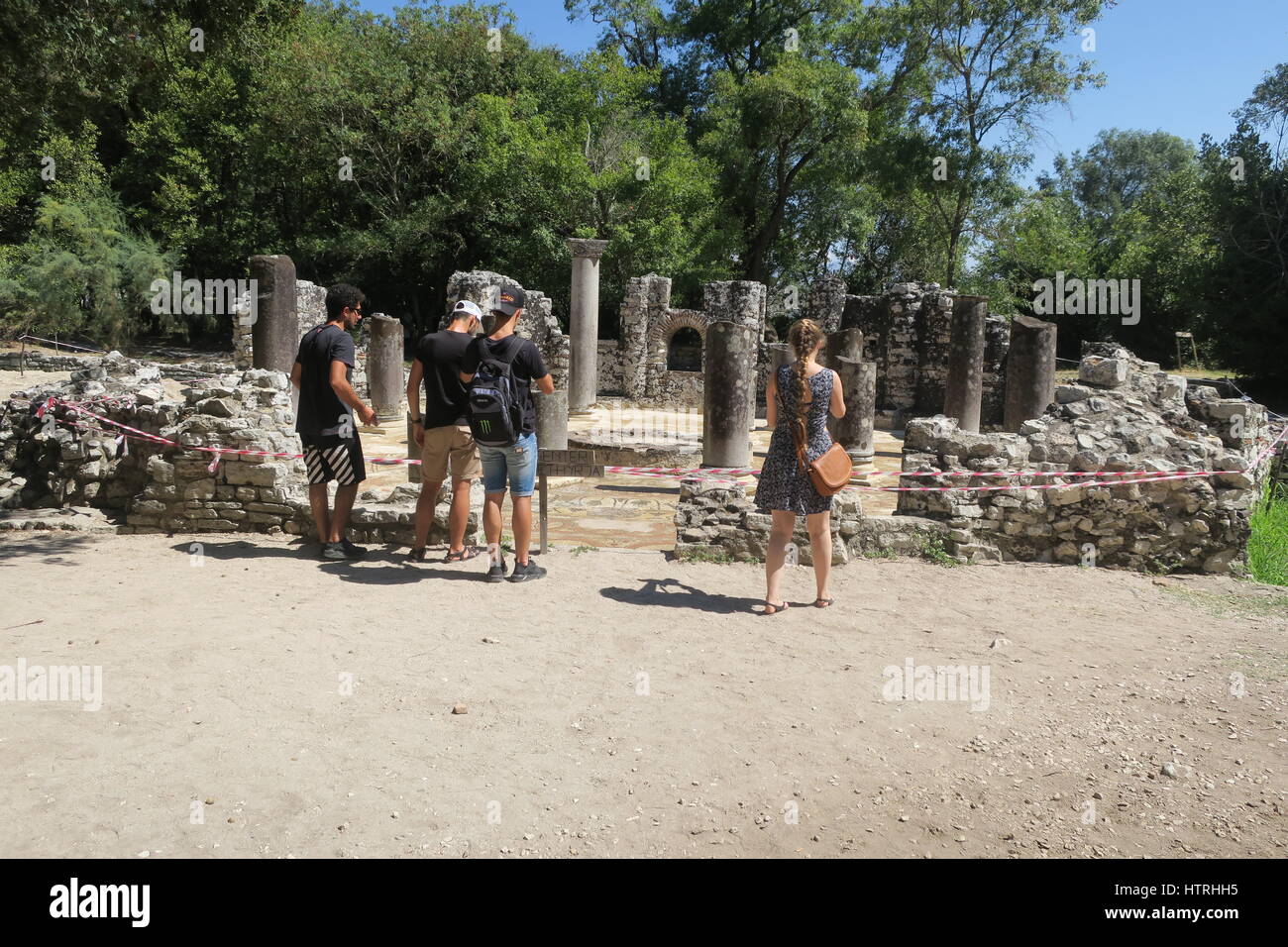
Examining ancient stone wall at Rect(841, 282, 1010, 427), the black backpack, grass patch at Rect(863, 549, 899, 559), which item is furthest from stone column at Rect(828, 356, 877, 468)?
the black backpack

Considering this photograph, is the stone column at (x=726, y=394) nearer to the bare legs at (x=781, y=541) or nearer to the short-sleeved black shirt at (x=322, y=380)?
the short-sleeved black shirt at (x=322, y=380)

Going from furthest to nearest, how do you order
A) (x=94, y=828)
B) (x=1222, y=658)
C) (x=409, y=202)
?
1. (x=409, y=202)
2. (x=1222, y=658)
3. (x=94, y=828)

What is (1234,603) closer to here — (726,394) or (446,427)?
(446,427)

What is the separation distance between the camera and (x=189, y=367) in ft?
72.8

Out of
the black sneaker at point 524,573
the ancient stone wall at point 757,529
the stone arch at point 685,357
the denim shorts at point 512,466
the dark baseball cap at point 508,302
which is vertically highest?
the stone arch at point 685,357

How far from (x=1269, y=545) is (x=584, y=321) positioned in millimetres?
14333

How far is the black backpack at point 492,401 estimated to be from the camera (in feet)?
19.2

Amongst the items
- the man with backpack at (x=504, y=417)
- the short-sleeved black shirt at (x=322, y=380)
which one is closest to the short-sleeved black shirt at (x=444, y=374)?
the man with backpack at (x=504, y=417)

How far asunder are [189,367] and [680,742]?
21662mm

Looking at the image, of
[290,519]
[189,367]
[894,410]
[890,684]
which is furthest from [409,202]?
[890,684]

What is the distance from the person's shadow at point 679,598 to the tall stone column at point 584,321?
14.4 metres

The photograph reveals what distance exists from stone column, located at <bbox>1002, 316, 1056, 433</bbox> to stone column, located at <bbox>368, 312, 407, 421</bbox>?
434 inches

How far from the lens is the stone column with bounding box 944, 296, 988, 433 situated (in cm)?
1606
